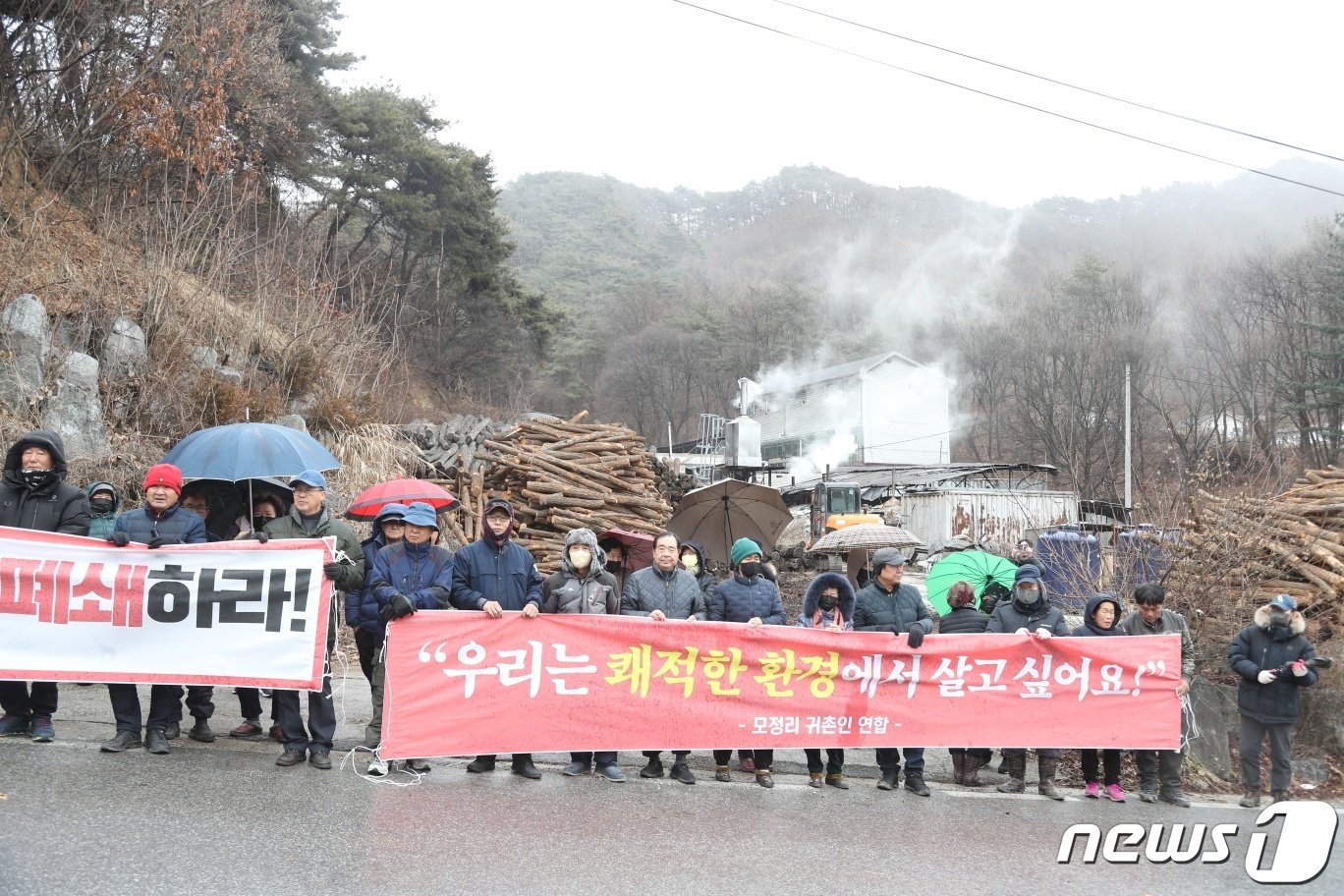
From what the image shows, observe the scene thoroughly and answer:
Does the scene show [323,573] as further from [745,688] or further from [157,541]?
[745,688]

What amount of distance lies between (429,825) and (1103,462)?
161 feet

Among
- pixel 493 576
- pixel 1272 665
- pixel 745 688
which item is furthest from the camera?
pixel 1272 665

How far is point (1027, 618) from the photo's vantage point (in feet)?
Result: 27.5

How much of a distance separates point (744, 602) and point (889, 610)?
117 centimetres

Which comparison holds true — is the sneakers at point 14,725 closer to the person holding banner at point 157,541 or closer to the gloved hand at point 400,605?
the person holding banner at point 157,541

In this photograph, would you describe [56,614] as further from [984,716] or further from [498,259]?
[498,259]

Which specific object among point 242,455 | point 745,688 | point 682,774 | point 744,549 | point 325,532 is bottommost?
point 682,774

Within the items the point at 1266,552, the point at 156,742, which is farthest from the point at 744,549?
the point at 1266,552

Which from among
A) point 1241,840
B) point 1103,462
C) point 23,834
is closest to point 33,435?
point 23,834

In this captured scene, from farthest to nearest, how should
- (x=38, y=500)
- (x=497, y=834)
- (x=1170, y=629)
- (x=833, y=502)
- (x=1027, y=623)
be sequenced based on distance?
(x=833, y=502)
(x=1170, y=629)
(x=1027, y=623)
(x=38, y=500)
(x=497, y=834)

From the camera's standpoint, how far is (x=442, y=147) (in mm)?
35969

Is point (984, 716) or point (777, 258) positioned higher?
point (777, 258)

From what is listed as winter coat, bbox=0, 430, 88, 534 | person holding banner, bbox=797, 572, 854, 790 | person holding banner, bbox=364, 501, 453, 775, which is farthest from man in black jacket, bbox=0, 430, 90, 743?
person holding banner, bbox=797, 572, 854, 790

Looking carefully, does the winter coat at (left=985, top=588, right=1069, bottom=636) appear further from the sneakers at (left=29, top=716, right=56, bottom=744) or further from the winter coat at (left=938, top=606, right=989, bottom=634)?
the sneakers at (left=29, top=716, right=56, bottom=744)
